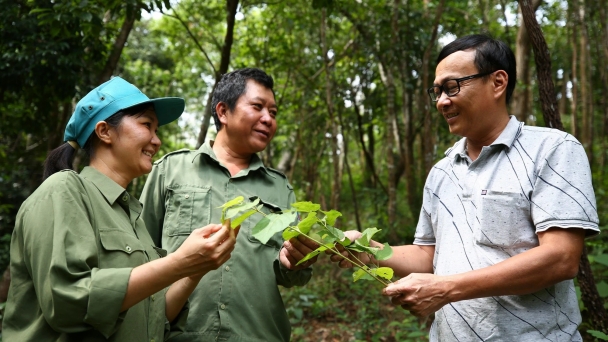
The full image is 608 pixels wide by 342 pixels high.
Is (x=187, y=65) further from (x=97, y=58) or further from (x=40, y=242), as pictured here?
(x=40, y=242)

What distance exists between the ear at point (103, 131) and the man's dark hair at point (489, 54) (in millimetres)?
1443

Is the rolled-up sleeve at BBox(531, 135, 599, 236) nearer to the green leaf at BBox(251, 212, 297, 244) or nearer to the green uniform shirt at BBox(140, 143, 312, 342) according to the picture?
the green leaf at BBox(251, 212, 297, 244)

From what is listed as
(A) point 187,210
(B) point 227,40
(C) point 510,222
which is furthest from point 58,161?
(B) point 227,40

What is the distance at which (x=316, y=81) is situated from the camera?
9.10 m

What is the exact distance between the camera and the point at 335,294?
7.08 metres

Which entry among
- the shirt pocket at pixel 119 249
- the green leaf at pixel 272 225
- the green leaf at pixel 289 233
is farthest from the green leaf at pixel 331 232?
the shirt pocket at pixel 119 249

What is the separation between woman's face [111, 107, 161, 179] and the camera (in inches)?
79.6

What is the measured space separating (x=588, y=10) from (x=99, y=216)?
34.2 ft

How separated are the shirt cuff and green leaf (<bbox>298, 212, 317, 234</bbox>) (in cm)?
64

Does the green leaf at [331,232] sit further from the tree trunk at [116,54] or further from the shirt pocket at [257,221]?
the tree trunk at [116,54]

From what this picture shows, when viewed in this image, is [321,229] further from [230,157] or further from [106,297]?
[230,157]

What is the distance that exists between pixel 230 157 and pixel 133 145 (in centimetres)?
85

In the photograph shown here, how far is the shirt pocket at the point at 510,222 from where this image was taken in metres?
1.97

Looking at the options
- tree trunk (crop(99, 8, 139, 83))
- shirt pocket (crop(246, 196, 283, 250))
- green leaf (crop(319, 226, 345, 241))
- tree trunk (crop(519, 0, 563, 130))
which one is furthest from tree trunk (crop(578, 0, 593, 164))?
green leaf (crop(319, 226, 345, 241))
